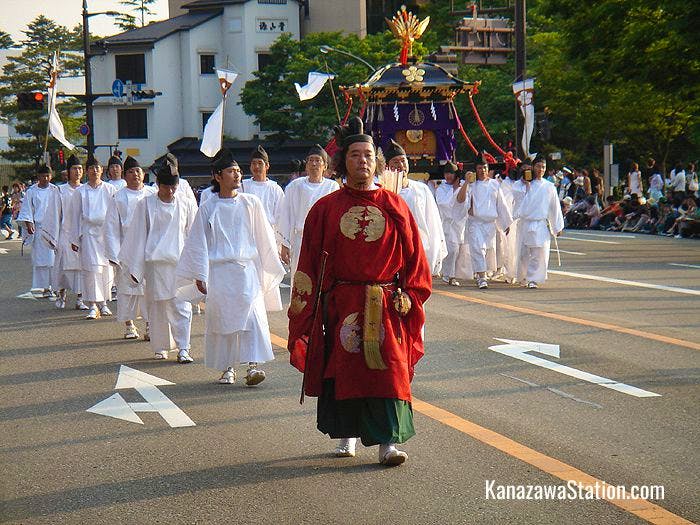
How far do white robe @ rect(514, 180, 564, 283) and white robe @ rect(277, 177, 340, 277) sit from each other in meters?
5.03

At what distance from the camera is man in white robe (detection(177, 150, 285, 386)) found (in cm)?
927

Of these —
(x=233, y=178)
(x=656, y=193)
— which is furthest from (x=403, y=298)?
(x=656, y=193)

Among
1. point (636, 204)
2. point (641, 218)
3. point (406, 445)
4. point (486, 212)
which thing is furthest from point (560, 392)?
point (636, 204)

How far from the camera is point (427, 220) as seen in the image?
12.0 m

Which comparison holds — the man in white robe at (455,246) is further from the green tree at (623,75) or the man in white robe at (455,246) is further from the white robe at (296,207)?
the green tree at (623,75)

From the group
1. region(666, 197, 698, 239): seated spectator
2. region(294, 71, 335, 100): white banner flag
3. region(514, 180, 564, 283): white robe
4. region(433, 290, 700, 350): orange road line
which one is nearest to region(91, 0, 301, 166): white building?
region(294, 71, 335, 100): white banner flag

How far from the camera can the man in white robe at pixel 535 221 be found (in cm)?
1731

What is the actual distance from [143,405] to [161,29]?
57811 millimetres

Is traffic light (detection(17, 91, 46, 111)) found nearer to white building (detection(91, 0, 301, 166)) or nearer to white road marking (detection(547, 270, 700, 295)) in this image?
white road marking (detection(547, 270, 700, 295))

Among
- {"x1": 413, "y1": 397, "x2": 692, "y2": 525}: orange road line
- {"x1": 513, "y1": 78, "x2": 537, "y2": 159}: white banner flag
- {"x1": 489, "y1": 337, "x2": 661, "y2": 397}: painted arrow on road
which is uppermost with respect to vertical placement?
{"x1": 513, "y1": 78, "x2": 537, "y2": 159}: white banner flag

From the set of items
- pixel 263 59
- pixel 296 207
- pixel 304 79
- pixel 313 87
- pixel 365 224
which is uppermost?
pixel 263 59

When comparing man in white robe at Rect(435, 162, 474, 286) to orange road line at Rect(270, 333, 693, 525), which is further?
man in white robe at Rect(435, 162, 474, 286)

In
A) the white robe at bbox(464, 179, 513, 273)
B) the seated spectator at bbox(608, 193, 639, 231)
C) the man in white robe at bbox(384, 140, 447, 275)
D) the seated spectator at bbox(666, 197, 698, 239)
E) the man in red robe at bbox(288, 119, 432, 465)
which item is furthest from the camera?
the seated spectator at bbox(608, 193, 639, 231)

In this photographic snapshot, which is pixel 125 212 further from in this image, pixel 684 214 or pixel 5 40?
pixel 5 40
